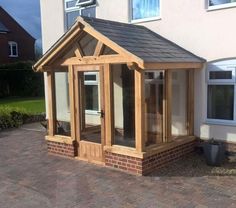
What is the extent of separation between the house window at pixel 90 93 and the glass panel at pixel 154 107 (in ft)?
5.50

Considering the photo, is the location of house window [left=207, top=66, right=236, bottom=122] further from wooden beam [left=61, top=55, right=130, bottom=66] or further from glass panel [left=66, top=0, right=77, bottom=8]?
glass panel [left=66, top=0, right=77, bottom=8]

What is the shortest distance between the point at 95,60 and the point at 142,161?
2788mm

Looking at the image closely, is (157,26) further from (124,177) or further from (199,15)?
(124,177)

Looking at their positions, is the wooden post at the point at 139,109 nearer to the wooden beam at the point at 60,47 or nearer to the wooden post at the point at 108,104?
the wooden post at the point at 108,104

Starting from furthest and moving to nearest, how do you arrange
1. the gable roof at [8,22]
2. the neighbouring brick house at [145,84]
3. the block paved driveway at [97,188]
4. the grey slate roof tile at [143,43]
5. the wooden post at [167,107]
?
the gable roof at [8,22] → the wooden post at [167,107] → the neighbouring brick house at [145,84] → the grey slate roof tile at [143,43] → the block paved driveway at [97,188]

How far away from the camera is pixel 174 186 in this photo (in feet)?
24.6

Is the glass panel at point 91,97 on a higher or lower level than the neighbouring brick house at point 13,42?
lower

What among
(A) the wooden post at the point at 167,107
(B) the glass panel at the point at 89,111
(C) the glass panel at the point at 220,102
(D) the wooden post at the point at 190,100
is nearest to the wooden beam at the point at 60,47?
(B) the glass panel at the point at 89,111

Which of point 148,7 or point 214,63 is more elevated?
point 148,7

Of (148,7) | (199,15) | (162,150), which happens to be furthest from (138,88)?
(148,7)

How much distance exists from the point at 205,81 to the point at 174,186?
136 inches

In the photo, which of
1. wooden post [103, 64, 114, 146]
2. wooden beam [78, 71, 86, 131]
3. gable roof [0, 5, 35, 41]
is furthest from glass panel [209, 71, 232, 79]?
gable roof [0, 5, 35, 41]

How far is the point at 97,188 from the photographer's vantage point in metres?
7.51

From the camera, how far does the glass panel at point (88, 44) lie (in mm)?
9056
